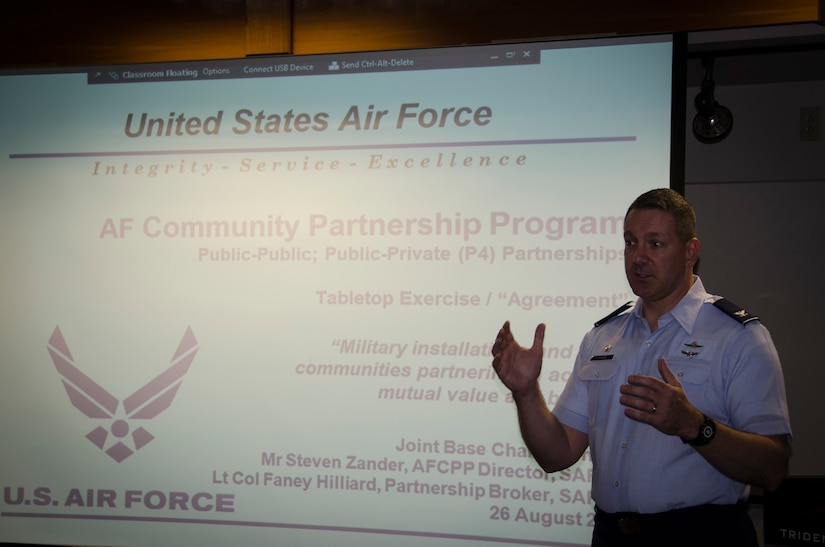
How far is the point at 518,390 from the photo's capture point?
206 centimetres

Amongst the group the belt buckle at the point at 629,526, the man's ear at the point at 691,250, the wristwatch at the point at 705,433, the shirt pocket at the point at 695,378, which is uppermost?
the man's ear at the point at 691,250

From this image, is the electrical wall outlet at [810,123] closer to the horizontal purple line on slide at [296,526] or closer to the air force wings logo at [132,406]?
the horizontal purple line on slide at [296,526]

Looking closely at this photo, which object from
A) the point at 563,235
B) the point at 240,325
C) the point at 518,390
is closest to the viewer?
the point at 518,390

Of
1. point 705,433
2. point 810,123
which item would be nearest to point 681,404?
point 705,433

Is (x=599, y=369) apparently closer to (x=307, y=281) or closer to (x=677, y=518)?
(x=677, y=518)

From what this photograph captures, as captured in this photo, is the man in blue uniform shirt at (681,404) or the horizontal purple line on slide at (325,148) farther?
the horizontal purple line on slide at (325,148)

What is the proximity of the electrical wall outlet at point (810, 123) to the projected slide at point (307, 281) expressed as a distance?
1.67m

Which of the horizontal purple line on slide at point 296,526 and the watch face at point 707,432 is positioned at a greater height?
the watch face at point 707,432

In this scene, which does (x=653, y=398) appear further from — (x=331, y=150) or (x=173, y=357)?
(x=173, y=357)

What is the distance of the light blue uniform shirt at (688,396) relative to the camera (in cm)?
191

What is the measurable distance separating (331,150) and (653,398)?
1.85 m

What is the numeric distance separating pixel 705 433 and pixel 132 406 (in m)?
2.32

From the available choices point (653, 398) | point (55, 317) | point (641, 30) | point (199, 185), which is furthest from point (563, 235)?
point (55, 317)

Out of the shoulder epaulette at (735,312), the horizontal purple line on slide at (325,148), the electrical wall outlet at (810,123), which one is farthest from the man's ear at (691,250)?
the electrical wall outlet at (810,123)
